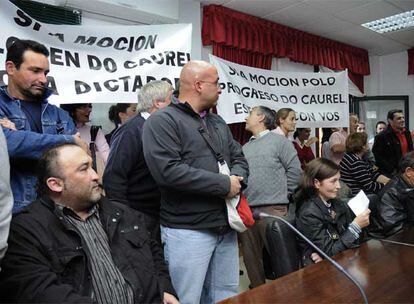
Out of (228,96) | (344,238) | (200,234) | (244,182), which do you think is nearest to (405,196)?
(344,238)

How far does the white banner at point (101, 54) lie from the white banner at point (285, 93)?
0.73 meters

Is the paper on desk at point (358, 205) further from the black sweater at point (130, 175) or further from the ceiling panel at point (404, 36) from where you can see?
the ceiling panel at point (404, 36)

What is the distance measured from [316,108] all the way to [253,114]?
1.87 metres

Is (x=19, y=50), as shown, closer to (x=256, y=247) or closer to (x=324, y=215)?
(x=324, y=215)

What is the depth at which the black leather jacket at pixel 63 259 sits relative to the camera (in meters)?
1.06

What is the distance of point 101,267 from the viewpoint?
3.92 feet

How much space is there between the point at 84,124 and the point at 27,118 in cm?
129

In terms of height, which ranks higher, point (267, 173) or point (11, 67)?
point (11, 67)

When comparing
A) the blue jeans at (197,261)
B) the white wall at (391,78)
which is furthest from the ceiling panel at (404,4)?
the blue jeans at (197,261)

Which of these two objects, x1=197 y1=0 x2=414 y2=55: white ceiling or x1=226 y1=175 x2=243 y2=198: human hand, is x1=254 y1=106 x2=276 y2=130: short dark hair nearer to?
x1=226 y1=175 x2=243 y2=198: human hand

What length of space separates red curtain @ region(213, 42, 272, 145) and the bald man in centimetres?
262

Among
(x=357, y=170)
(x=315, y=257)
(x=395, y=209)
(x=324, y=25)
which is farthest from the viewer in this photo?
(x=324, y=25)

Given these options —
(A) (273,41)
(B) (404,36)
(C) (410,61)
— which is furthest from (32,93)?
(C) (410,61)

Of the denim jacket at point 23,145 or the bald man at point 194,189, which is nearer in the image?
the denim jacket at point 23,145
